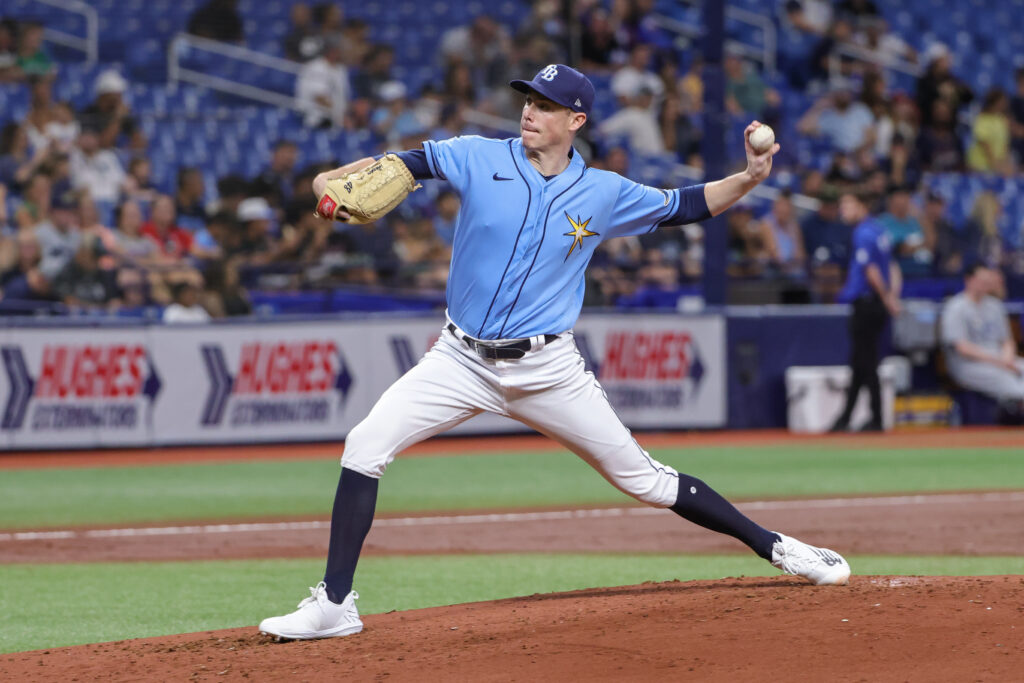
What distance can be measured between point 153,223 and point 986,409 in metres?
8.69

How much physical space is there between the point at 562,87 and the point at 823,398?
9860mm

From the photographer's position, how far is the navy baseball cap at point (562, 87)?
5109 millimetres

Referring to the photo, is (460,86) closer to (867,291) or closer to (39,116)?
(39,116)

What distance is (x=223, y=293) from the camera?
13.4m

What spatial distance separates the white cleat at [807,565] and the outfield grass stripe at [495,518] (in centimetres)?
348

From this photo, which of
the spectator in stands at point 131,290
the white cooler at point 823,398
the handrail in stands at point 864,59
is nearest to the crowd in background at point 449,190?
the spectator in stands at point 131,290

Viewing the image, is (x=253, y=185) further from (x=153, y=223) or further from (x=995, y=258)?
(x=995, y=258)

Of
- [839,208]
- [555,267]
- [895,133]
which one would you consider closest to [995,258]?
[839,208]

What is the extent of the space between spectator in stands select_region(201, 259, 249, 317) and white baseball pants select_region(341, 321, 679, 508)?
8.35m

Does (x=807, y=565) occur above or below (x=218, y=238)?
below

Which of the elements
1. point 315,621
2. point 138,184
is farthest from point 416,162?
point 138,184

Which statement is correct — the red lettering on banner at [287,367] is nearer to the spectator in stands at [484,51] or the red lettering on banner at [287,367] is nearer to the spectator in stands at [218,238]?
the spectator in stands at [218,238]

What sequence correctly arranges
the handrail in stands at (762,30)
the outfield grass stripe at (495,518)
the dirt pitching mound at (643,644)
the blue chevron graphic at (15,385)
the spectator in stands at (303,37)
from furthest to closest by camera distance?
the handrail in stands at (762,30) < the spectator in stands at (303,37) < the blue chevron graphic at (15,385) < the outfield grass stripe at (495,518) < the dirt pitching mound at (643,644)

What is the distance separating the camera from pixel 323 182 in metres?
4.88
